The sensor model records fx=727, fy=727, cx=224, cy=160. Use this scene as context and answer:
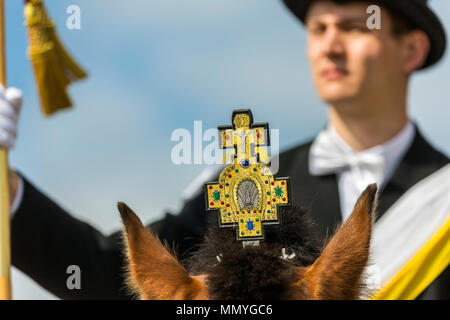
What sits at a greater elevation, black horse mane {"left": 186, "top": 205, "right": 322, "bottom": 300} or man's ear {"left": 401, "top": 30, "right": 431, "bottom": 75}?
man's ear {"left": 401, "top": 30, "right": 431, "bottom": 75}

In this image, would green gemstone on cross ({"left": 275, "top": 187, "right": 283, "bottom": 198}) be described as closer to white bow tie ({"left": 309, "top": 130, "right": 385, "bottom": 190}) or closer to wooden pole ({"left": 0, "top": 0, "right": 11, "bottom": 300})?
wooden pole ({"left": 0, "top": 0, "right": 11, "bottom": 300})

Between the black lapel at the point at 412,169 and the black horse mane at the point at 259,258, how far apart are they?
5.91 feet

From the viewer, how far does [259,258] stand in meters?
1.32

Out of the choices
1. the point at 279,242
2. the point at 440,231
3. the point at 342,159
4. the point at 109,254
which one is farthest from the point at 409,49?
the point at 279,242

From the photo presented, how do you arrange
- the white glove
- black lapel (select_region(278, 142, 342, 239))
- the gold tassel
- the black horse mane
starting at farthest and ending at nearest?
black lapel (select_region(278, 142, 342, 239)), the gold tassel, the white glove, the black horse mane

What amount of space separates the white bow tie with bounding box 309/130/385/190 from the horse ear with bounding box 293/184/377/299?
190 centimetres

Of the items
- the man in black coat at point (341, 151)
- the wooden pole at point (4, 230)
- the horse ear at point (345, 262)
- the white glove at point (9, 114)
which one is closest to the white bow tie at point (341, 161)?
the man in black coat at point (341, 151)

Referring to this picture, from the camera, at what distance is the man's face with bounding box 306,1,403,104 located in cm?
307

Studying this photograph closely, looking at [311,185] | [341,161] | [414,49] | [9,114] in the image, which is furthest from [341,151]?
[9,114]

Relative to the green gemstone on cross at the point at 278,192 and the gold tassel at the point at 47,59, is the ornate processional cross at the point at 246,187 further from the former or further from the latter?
the gold tassel at the point at 47,59

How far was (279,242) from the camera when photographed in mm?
1408

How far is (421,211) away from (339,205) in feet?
1.17

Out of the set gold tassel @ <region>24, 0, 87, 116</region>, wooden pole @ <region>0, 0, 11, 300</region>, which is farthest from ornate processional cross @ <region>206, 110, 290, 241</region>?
gold tassel @ <region>24, 0, 87, 116</region>
